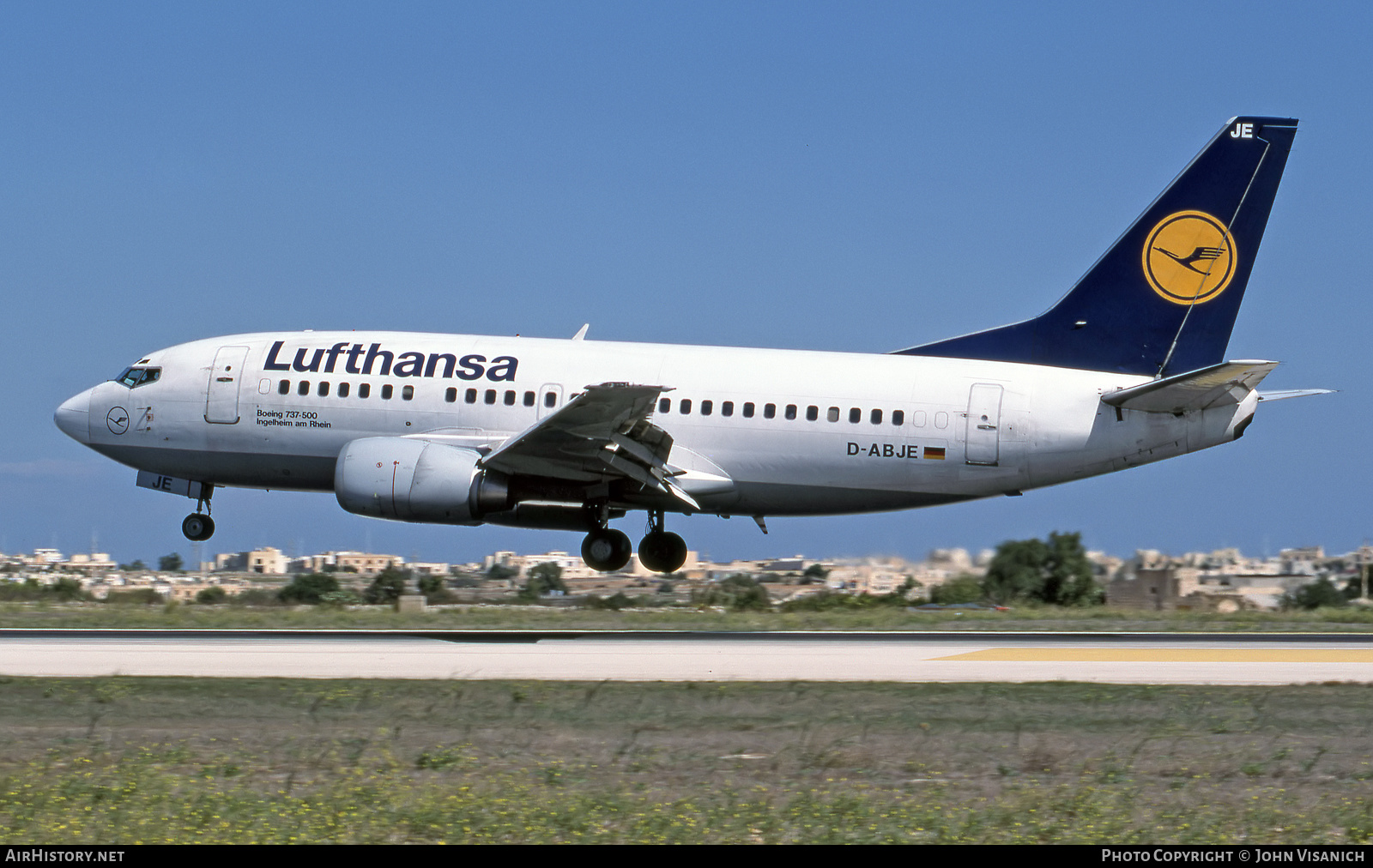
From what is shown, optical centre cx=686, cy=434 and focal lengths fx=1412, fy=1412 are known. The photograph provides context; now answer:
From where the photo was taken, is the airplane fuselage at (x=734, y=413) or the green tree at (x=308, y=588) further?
the green tree at (x=308, y=588)

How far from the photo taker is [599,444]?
28141mm

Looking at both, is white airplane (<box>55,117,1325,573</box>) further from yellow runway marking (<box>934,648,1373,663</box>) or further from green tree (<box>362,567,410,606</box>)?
yellow runway marking (<box>934,648,1373,663</box>)

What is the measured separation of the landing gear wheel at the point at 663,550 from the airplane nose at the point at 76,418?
43.1ft

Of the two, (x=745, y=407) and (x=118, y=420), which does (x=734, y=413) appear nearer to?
(x=745, y=407)

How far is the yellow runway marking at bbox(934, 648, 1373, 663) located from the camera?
2225 cm

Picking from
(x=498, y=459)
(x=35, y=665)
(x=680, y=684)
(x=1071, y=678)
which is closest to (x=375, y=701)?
(x=680, y=684)

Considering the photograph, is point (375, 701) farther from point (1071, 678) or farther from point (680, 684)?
point (1071, 678)

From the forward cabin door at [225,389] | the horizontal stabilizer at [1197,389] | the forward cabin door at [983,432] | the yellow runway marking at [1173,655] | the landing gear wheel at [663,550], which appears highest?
the forward cabin door at [225,389]

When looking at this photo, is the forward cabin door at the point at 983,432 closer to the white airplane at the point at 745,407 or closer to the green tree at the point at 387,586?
the white airplane at the point at 745,407

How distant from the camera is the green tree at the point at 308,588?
114ft

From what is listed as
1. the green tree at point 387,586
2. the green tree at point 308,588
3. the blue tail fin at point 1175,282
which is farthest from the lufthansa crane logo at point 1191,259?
the green tree at point 308,588

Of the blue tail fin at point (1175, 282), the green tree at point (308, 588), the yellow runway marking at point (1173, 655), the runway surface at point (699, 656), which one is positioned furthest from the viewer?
the green tree at point (308, 588)

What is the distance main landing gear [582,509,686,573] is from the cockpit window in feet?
34.8

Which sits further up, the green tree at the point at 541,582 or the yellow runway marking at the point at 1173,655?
the green tree at the point at 541,582
